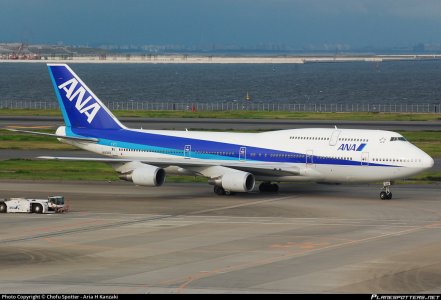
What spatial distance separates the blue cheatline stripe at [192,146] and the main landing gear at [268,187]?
324 cm

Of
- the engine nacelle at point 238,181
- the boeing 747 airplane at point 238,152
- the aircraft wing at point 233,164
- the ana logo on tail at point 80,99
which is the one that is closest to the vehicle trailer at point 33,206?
the aircraft wing at point 233,164

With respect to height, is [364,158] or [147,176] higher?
[364,158]

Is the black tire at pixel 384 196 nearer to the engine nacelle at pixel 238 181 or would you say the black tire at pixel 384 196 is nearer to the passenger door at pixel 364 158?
the passenger door at pixel 364 158

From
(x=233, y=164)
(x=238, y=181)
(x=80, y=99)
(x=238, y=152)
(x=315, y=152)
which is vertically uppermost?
(x=80, y=99)

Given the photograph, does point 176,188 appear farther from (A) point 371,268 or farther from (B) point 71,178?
(A) point 371,268

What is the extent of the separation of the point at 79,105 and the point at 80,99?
0.45 meters

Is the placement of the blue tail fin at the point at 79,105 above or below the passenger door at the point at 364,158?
above

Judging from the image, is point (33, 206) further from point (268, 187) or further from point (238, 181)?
point (268, 187)

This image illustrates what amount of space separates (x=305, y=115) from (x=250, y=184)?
82.9 metres

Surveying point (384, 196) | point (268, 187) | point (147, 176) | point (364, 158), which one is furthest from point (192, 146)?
point (384, 196)

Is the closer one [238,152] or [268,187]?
[238,152]

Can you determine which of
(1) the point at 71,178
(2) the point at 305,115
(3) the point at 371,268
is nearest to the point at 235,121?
(2) the point at 305,115

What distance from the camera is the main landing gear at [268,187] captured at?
2953 inches

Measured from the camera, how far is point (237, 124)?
131 meters
